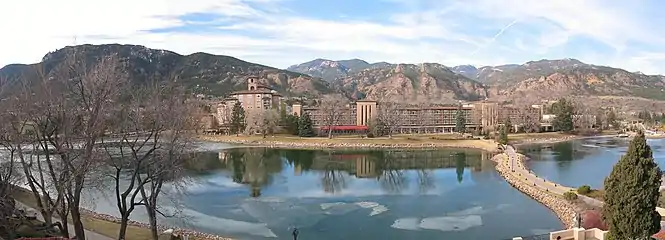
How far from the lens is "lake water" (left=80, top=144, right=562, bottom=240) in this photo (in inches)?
656

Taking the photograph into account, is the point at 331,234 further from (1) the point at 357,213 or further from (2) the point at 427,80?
(2) the point at 427,80

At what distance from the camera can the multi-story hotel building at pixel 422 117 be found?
6544 centimetres

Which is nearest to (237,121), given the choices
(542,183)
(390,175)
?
(390,175)

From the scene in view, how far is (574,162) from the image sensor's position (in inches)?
1468

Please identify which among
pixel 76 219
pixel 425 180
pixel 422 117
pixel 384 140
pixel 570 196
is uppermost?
pixel 422 117

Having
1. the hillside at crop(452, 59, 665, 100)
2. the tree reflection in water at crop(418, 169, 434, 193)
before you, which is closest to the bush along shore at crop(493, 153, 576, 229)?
the tree reflection in water at crop(418, 169, 434, 193)

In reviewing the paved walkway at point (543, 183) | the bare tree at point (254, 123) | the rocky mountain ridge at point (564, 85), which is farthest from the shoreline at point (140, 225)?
the rocky mountain ridge at point (564, 85)

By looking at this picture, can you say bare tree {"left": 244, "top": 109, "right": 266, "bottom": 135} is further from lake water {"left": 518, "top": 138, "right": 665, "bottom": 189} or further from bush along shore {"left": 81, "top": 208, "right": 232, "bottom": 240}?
bush along shore {"left": 81, "top": 208, "right": 232, "bottom": 240}

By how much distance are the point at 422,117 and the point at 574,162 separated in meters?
31.3

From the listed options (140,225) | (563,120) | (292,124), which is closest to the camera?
(140,225)

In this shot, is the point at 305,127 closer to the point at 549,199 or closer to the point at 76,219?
the point at 549,199

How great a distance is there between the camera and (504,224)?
1750cm

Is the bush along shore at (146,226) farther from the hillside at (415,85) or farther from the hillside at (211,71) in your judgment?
the hillside at (415,85)

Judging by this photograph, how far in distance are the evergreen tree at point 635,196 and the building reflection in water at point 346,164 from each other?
1511cm
